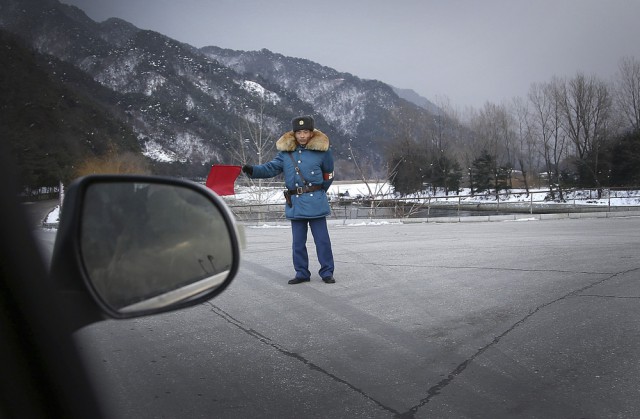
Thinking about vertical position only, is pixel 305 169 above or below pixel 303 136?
below

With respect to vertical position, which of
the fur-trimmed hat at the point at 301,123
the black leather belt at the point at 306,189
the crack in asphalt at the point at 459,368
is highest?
the fur-trimmed hat at the point at 301,123

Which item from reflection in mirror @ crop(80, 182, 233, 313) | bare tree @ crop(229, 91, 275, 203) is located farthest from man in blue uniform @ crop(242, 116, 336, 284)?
bare tree @ crop(229, 91, 275, 203)

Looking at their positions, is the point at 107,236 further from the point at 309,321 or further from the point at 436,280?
the point at 436,280

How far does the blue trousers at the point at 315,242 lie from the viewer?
5613 mm

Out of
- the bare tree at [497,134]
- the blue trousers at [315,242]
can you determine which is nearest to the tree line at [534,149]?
the bare tree at [497,134]

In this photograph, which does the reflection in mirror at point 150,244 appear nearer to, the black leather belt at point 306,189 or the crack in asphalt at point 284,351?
the crack in asphalt at point 284,351

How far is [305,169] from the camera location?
5582mm

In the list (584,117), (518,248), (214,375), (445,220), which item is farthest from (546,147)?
(214,375)

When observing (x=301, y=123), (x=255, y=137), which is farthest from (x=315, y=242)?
(x=255, y=137)

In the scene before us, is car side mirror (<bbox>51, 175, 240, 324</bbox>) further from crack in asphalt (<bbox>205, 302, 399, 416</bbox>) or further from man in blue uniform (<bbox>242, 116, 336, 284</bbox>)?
man in blue uniform (<bbox>242, 116, 336, 284</bbox>)

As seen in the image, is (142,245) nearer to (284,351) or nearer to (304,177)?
(284,351)

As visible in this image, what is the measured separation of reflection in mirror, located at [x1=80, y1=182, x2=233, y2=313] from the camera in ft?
4.15

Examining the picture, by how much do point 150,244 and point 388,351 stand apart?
7.97 feet

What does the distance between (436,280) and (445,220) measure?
1590 cm
